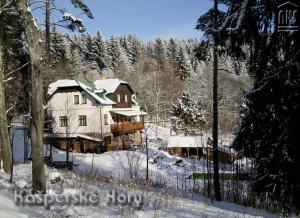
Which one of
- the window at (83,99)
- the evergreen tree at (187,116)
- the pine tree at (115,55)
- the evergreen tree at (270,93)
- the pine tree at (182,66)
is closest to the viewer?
the evergreen tree at (270,93)

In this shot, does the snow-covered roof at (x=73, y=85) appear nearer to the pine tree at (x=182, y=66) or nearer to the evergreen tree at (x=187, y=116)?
the evergreen tree at (x=187, y=116)

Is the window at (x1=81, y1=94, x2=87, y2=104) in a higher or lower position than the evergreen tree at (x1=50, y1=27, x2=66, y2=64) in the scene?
lower

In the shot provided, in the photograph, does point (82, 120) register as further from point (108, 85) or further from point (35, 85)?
point (35, 85)

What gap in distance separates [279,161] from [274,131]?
75 centimetres

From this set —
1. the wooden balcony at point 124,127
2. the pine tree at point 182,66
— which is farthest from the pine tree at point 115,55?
the wooden balcony at point 124,127

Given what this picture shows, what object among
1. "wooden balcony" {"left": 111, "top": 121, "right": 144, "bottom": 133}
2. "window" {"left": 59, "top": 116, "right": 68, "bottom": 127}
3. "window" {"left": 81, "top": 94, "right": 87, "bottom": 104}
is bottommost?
A: "wooden balcony" {"left": 111, "top": 121, "right": 144, "bottom": 133}

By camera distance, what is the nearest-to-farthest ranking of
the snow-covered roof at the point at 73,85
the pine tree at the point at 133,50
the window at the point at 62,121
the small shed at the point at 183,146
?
the snow-covered roof at the point at 73,85, the window at the point at 62,121, the small shed at the point at 183,146, the pine tree at the point at 133,50

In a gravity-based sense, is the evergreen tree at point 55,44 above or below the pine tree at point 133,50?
below

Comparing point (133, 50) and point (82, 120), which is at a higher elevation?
point (133, 50)

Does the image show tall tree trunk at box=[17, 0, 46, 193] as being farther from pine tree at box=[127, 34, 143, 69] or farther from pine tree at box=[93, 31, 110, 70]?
pine tree at box=[127, 34, 143, 69]

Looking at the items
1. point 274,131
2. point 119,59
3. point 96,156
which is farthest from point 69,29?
point 119,59

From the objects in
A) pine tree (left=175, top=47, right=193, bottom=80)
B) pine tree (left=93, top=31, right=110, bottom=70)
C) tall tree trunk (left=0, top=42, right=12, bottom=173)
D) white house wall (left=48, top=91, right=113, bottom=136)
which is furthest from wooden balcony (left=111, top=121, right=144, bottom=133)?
pine tree (left=93, top=31, right=110, bottom=70)

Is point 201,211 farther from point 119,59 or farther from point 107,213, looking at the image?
point 119,59

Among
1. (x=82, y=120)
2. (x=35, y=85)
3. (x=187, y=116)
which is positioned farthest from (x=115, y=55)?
(x=35, y=85)
